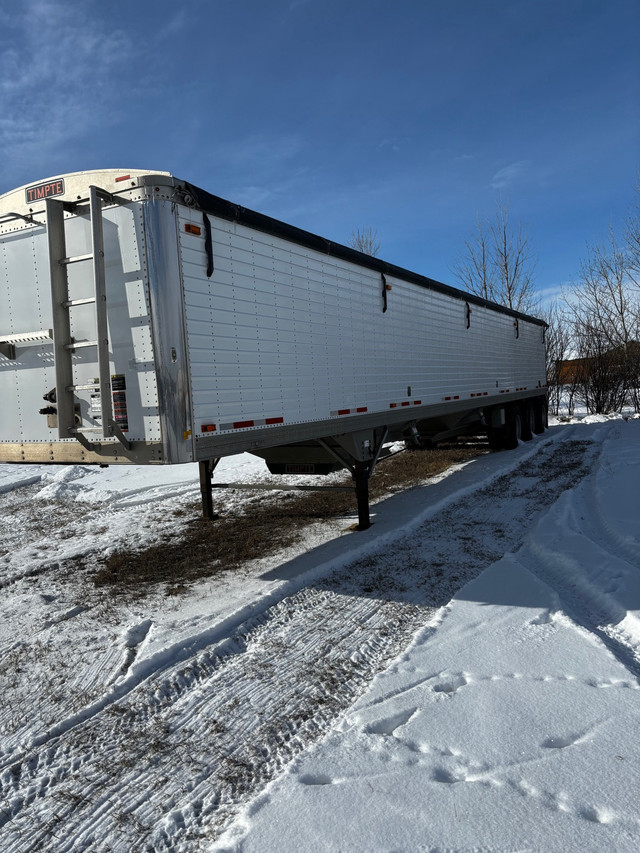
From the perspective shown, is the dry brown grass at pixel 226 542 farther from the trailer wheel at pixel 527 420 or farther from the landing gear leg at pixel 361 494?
the trailer wheel at pixel 527 420

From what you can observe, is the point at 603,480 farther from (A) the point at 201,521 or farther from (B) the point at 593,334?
(B) the point at 593,334

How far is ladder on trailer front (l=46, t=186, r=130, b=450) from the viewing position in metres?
4.19

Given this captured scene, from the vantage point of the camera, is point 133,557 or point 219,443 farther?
point 133,557

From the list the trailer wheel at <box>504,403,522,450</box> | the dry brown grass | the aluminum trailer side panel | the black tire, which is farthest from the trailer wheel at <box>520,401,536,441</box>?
the aluminum trailer side panel

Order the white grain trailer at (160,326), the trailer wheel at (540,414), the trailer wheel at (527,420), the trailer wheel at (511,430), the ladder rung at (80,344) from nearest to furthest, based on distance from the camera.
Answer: the white grain trailer at (160,326) < the ladder rung at (80,344) < the trailer wheel at (511,430) < the trailer wheel at (527,420) < the trailer wheel at (540,414)

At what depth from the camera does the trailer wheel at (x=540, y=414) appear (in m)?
17.4

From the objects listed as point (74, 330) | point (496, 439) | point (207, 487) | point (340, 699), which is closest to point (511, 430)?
point (496, 439)

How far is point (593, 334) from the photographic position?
25.2 metres

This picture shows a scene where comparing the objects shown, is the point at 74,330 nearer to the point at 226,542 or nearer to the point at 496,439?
the point at 226,542

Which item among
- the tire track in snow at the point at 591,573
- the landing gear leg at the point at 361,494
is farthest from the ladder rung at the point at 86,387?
the tire track in snow at the point at 591,573

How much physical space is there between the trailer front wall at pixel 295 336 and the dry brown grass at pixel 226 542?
1.57m

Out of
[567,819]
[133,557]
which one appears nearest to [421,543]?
[133,557]

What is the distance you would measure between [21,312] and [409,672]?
162 inches

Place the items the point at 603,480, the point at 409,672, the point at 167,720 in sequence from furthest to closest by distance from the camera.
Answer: the point at 603,480
the point at 409,672
the point at 167,720
